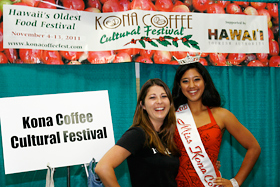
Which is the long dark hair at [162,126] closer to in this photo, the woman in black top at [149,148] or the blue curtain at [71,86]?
the woman in black top at [149,148]

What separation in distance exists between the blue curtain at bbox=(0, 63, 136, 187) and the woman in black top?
94 centimetres

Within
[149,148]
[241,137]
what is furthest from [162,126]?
[241,137]

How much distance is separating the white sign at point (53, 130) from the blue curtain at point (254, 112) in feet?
4.36

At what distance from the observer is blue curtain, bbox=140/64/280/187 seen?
2.65m

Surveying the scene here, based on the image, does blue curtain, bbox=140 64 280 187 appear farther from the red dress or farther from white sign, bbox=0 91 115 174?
white sign, bbox=0 91 115 174

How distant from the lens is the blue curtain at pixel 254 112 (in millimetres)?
2648

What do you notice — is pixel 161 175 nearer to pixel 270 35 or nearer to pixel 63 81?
pixel 63 81

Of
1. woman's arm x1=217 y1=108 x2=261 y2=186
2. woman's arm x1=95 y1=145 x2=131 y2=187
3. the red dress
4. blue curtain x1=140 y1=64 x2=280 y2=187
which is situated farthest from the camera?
blue curtain x1=140 y1=64 x2=280 y2=187

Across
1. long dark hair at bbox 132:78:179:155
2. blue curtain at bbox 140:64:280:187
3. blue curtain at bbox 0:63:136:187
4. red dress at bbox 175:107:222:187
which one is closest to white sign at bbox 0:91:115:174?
long dark hair at bbox 132:78:179:155

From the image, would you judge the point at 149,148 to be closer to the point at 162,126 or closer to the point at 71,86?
the point at 162,126

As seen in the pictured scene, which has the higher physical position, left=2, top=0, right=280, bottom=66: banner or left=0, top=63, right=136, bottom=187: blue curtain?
left=2, top=0, right=280, bottom=66: banner

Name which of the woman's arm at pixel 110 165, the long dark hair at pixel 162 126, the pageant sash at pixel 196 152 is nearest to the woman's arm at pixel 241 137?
the pageant sash at pixel 196 152

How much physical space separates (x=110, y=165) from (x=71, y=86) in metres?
1.28

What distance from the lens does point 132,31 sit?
95.0 inches
